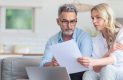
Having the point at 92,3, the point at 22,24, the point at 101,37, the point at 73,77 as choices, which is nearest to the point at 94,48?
the point at 101,37

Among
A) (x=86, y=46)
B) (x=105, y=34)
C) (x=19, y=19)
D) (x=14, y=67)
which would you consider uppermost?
(x=105, y=34)

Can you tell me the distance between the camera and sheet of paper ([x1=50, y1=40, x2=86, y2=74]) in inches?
80.5

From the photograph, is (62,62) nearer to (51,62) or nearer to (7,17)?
(51,62)

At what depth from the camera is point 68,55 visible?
81.4 inches

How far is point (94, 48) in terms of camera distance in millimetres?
2236

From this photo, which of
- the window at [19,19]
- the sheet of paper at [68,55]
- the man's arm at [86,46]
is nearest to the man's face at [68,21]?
the man's arm at [86,46]

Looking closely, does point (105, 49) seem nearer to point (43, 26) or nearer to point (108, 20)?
point (108, 20)

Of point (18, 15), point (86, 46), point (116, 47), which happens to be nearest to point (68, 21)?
point (86, 46)

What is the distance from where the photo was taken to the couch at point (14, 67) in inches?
102

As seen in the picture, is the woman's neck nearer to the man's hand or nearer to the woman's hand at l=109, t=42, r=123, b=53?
the woman's hand at l=109, t=42, r=123, b=53

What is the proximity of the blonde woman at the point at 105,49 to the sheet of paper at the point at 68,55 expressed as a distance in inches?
2.8

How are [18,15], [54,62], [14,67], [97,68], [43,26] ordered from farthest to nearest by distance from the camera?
1. [18,15]
2. [43,26]
3. [14,67]
4. [54,62]
5. [97,68]

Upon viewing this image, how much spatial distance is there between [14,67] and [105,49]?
0.80 metres

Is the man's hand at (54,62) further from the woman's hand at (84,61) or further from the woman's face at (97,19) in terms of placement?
the woman's face at (97,19)
